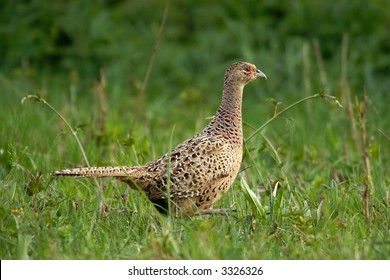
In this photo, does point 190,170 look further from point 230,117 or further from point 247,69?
point 247,69

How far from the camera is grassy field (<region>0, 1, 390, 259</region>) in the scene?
555 centimetres

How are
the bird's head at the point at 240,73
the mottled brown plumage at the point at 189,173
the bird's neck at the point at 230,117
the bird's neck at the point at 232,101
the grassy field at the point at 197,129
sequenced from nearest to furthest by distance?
the grassy field at the point at 197,129 → the mottled brown plumage at the point at 189,173 → the bird's neck at the point at 230,117 → the bird's neck at the point at 232,101 → the bird's head at the point at 240,73

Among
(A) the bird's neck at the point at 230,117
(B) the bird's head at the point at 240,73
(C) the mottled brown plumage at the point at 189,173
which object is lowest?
(C) the mottled brown plumage at the point at 189,173

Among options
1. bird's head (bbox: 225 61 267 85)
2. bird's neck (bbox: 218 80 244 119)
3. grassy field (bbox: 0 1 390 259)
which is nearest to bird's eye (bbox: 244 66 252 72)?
bird's head (bbox: 225 61 267 85)

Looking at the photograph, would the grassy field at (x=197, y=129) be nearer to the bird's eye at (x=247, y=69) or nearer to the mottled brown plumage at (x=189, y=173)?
the mottled brown plumage at (x=189, y=173)

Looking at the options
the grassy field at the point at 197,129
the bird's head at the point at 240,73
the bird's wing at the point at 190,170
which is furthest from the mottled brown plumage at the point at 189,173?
the bird's head at the point at 240,73

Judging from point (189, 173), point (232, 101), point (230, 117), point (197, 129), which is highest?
point (197, 129)

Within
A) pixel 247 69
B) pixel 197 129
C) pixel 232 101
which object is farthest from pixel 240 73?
pixel 197 129

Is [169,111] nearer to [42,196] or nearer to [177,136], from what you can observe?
[177,136]

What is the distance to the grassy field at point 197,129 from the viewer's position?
18.2 ft

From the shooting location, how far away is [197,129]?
869 centimetres

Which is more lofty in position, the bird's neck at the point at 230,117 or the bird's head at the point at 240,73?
the bird's head at the point at 240,73

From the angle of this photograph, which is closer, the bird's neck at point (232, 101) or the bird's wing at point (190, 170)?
the bird's wing at point (190, 170)

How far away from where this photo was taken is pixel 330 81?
10773 millimetres
